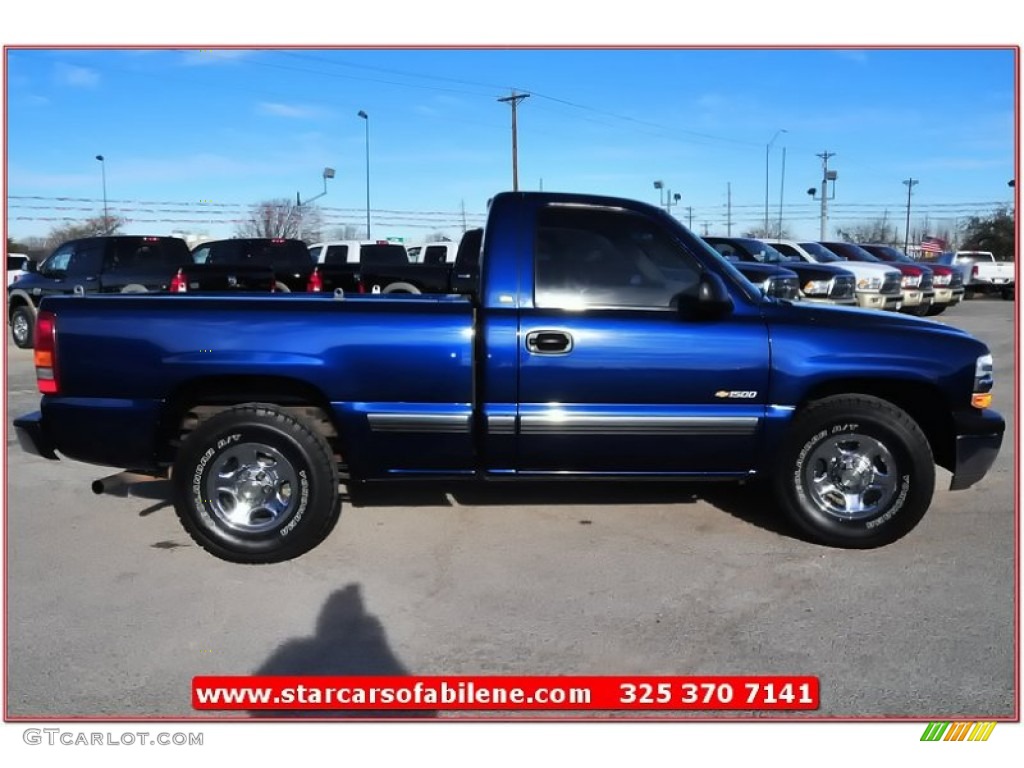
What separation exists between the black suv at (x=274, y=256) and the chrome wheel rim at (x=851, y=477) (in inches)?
549

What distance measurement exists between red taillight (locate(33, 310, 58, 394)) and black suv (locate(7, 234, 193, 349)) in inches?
415

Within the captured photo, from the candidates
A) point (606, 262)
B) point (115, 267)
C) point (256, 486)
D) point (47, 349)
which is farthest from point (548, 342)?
point (115, 267)

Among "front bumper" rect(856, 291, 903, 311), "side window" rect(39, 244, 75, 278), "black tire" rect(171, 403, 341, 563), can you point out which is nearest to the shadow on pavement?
"black tire" rect(171, 403, 341, 563)

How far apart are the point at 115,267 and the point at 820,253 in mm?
15145

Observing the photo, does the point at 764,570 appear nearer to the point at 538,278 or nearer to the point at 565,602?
the point at 565,602

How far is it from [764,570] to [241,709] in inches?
103

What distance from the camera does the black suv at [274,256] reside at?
1694 centimetres

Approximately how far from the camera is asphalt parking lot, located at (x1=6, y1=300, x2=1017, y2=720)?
131 inches

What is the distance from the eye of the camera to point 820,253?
19781 mm

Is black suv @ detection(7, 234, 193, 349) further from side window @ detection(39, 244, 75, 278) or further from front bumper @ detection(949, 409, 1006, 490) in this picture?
front bumper @ detection(949, 409, 1006, 490)

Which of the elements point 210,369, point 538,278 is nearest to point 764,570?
point 538,278

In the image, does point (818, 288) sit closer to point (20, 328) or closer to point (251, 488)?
point (251, 488)

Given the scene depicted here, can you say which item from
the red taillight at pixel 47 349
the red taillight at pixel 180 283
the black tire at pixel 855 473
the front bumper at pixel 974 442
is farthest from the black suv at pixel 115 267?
the front bumper at pixel 974 442

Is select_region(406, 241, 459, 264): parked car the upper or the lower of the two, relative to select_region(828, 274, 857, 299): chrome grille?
upper
